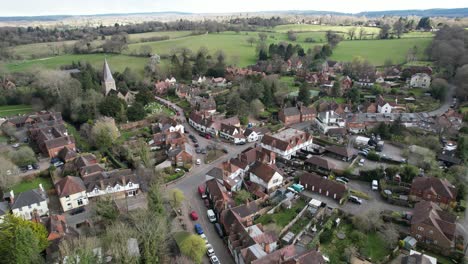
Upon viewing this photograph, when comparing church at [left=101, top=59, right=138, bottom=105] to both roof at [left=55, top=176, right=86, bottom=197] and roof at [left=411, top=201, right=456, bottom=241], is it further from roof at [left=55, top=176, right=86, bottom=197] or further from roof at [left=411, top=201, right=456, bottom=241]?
roof at [left=411, top=201, right=456, bottom=241]

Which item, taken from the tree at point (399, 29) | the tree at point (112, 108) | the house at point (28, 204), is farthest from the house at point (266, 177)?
the tree at point (399, 29)

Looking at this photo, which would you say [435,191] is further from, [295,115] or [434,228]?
[295,115]

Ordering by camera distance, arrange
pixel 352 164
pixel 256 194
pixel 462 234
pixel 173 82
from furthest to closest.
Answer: pixel 173 82 < pixel 352 164 < pixel 256 194 < pixel 462 234

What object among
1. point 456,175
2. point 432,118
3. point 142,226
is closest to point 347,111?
point 432,118


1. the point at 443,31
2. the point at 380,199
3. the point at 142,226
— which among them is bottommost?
the point at 380,199

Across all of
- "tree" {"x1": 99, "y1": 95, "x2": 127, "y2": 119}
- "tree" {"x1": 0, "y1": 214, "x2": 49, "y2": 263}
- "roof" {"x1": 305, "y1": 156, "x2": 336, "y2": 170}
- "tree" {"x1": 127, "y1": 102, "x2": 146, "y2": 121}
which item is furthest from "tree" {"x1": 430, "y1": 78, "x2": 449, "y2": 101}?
"tree" {"x1": 0, "y1": 214, "x2": 49, "y2": 263}

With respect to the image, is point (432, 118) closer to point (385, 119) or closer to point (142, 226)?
point (385, 119)

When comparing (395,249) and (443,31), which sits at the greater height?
(443,31)
